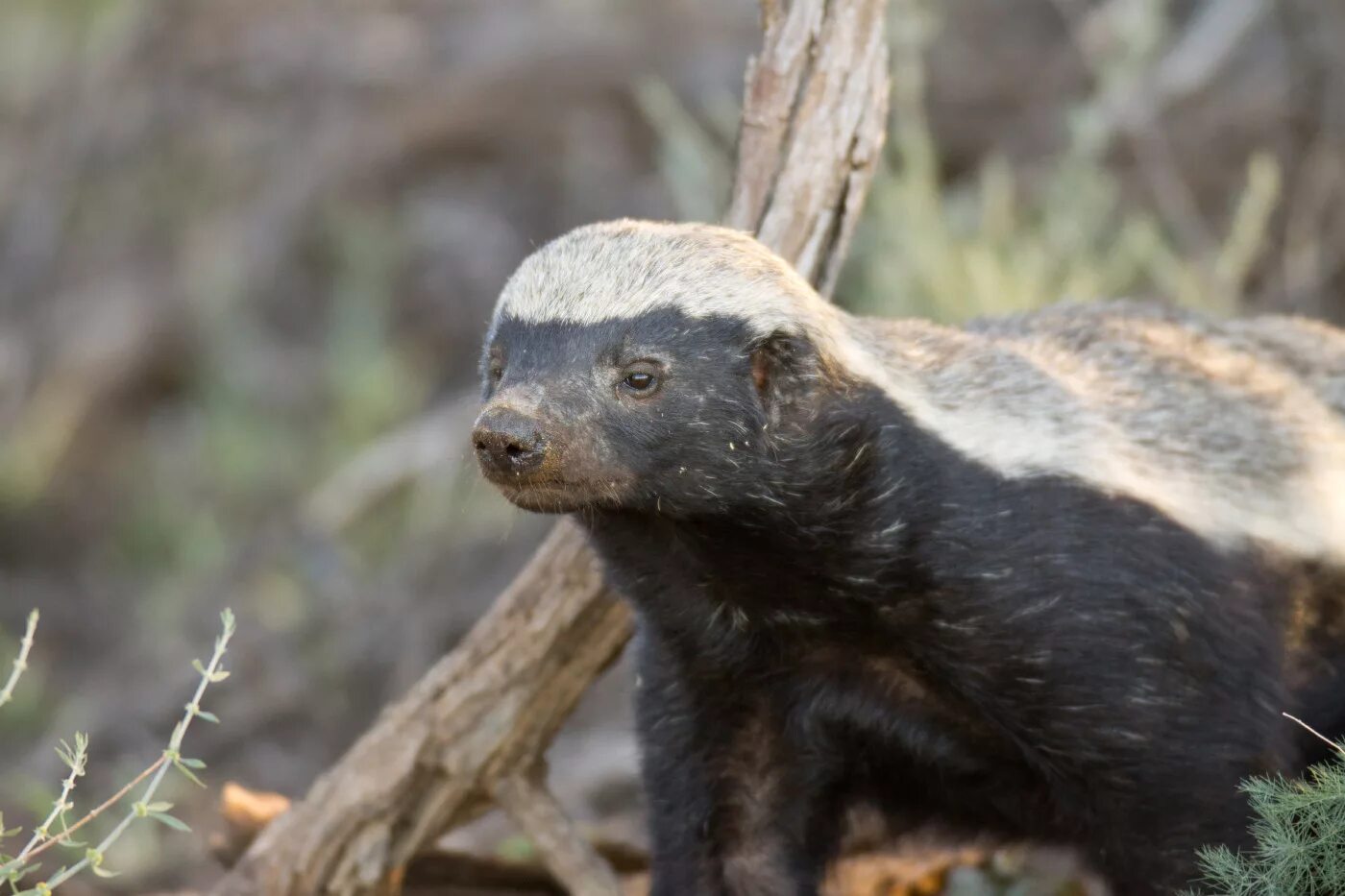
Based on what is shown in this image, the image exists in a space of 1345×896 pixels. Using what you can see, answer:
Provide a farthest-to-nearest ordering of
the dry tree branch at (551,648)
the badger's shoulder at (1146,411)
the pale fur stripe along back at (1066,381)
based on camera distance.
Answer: the dry tree branch at (551,648), the badger's shoulder at (1146,411), the pale fur stripe along back at (1066,381)

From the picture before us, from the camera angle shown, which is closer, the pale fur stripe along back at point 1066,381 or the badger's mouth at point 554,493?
Result: the badger's mouth at point 554,493

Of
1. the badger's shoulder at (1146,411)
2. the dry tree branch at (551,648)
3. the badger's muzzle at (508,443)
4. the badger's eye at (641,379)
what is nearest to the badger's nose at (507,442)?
the badger's muzzle at (508,443)

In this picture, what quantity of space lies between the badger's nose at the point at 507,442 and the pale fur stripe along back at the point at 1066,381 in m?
0.31

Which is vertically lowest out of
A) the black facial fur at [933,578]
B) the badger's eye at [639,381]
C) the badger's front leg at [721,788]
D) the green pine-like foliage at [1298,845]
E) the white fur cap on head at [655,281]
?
the badger's front leg at [721,788]

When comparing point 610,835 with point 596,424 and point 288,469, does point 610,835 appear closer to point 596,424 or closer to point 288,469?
point 596,424

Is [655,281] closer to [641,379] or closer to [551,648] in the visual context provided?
[641,379]

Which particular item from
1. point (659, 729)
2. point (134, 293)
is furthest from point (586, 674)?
point (134, 293)

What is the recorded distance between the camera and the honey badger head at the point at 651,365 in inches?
141

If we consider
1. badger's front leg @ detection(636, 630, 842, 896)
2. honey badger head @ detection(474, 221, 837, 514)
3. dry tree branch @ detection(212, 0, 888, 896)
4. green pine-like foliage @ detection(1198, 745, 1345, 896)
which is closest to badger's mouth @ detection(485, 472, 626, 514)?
honey badger head @ detection(474, 221, 837, 514)

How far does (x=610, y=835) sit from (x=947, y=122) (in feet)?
16.4

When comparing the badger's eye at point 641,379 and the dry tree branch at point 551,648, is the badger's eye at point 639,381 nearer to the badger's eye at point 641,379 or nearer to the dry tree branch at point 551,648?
the badger's eye at point 641,379

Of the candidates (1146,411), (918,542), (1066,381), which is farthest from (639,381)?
(1146,411)

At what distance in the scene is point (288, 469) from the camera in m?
10.7

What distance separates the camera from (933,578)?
149 inches
